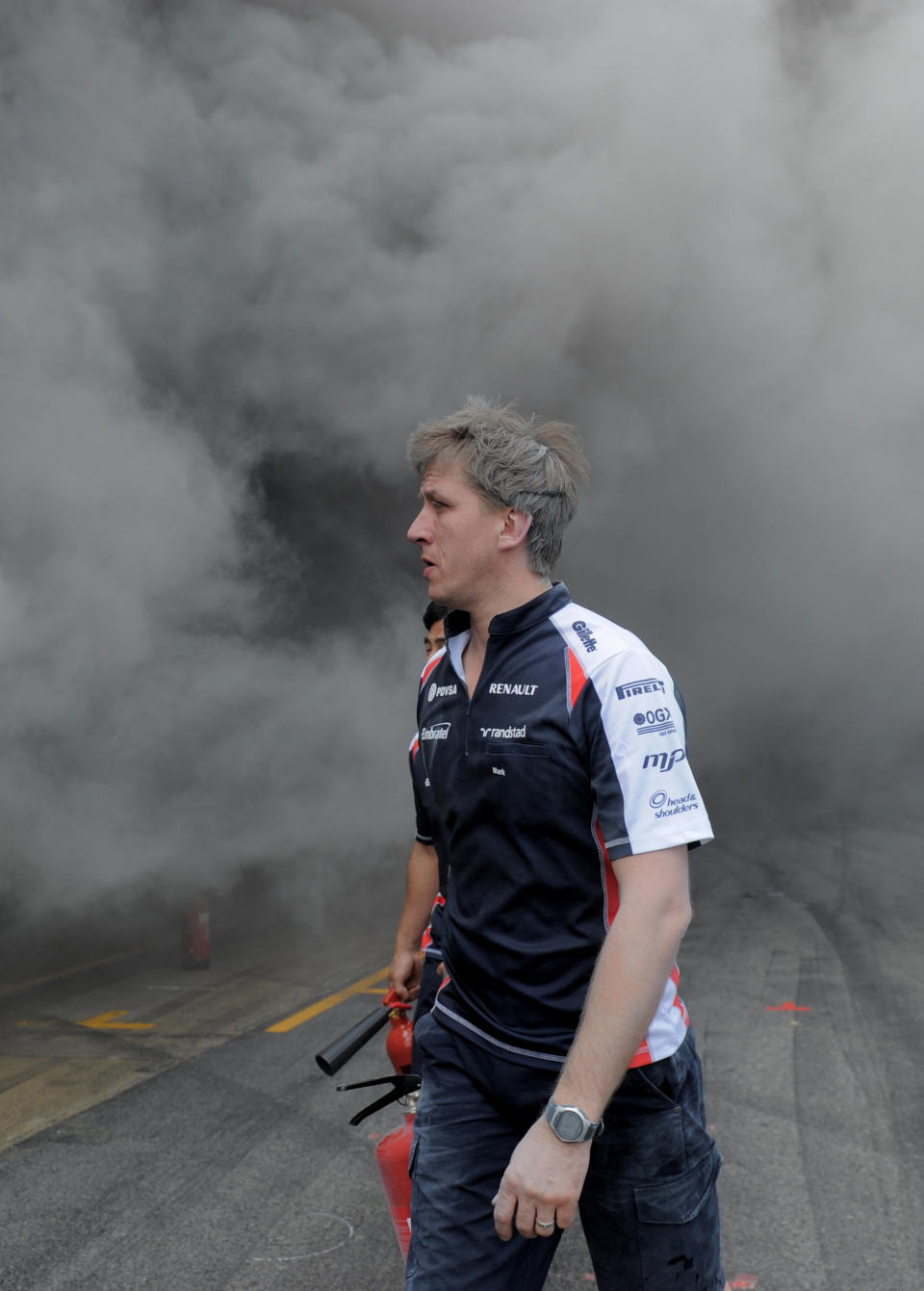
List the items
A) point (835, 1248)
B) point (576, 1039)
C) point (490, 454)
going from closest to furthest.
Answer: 1. point (576, 1039)
2. point (490, 454)
3. point (835, 1248)

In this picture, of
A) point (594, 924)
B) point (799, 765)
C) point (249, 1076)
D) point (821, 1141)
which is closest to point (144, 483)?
point (249, 1076)

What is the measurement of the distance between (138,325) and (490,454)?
580 cm

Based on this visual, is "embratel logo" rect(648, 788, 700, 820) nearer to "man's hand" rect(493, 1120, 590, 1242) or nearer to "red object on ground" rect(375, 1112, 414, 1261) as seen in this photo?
"man's hand" rect(493, 1120, 590, 1242)

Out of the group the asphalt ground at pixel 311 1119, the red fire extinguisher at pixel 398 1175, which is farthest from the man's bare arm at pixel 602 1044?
the asphalt ground at pixel 311 1119

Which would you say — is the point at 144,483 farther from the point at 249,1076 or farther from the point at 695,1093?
the point at 695,1093

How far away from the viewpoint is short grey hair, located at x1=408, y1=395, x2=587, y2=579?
1572 mm

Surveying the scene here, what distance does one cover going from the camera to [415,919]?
239 cm

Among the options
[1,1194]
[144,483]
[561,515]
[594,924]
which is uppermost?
[144,483]

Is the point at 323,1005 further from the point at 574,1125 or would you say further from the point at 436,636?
the point at 574,1125

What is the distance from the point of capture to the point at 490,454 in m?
1.57

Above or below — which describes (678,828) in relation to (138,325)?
below

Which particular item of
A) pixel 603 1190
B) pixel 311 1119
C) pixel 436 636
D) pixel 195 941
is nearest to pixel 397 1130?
pixel 603 1190

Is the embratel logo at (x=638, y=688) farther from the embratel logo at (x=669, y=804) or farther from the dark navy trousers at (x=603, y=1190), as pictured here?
the dark navy trousers at (x=603, y=1190)

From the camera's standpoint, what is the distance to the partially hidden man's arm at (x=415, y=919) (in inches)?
93.0
